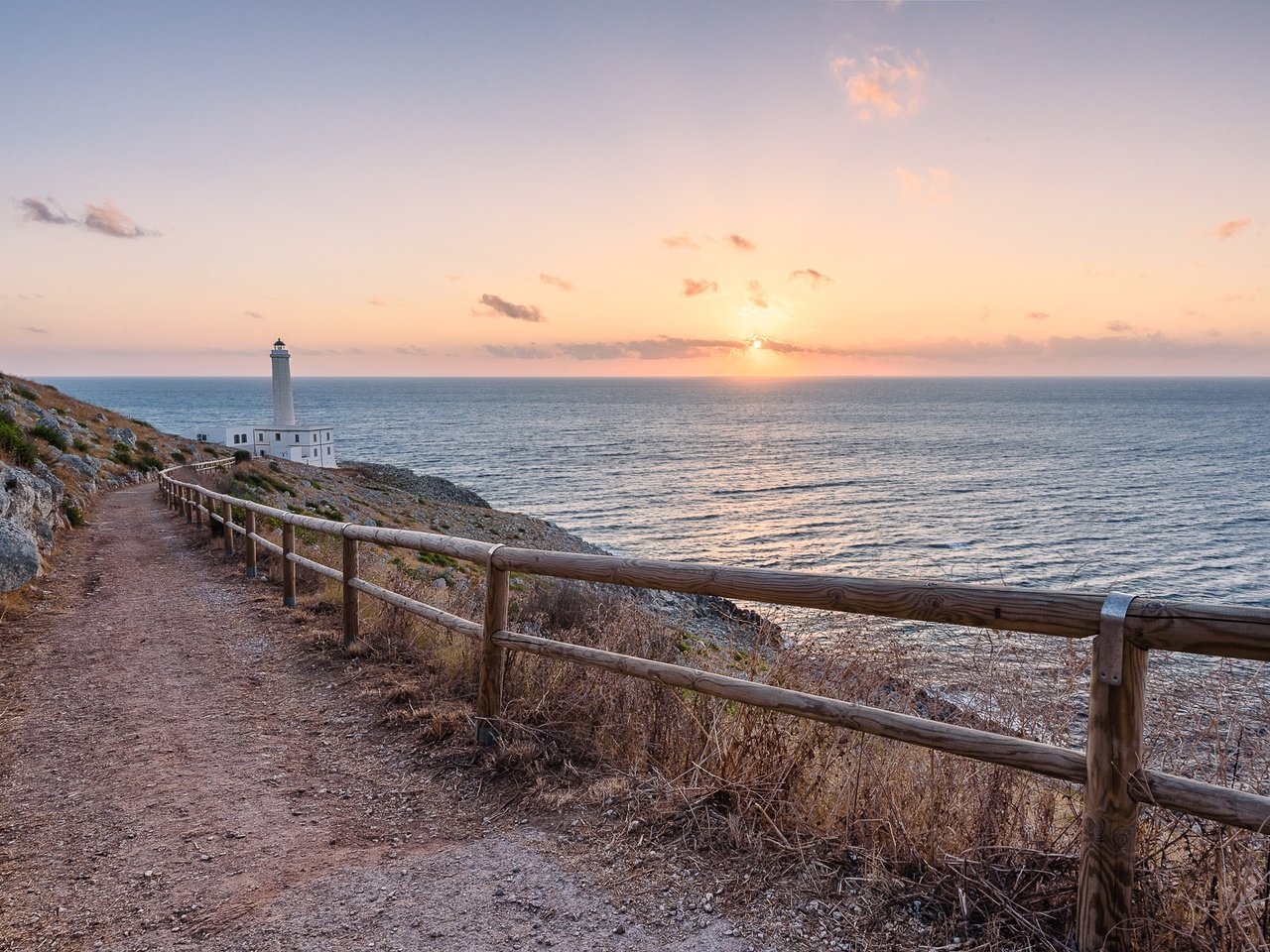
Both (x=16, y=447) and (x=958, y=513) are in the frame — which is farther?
(x=958, y=513)

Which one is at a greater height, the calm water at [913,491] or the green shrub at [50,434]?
the green shrub at [50,434]

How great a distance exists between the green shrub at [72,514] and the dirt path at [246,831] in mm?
10549

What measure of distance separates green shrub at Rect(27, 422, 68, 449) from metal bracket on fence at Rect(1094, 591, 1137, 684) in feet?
87.6

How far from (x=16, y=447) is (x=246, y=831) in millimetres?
15529

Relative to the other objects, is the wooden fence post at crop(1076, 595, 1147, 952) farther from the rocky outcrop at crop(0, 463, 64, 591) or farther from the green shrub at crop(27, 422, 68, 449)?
the green shrub at crop(27, 422, 68, 449)

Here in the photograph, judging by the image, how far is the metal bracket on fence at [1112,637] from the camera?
2.56 metres

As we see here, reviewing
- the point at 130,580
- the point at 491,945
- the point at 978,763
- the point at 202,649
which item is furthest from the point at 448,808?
the point at 130,580

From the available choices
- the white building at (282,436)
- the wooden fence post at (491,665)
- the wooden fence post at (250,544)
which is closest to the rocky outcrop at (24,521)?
the wooden fence post at (250,544)

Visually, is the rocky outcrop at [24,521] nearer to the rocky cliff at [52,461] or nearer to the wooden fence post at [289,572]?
the rocky cliff at [52,461]

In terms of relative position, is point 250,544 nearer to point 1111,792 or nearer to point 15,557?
point 15,557

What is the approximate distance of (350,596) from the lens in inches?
285

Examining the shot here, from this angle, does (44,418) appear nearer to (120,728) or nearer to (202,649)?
(202,649)

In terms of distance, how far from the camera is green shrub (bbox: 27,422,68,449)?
22.3 m

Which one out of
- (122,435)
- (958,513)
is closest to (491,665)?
(122,435)
